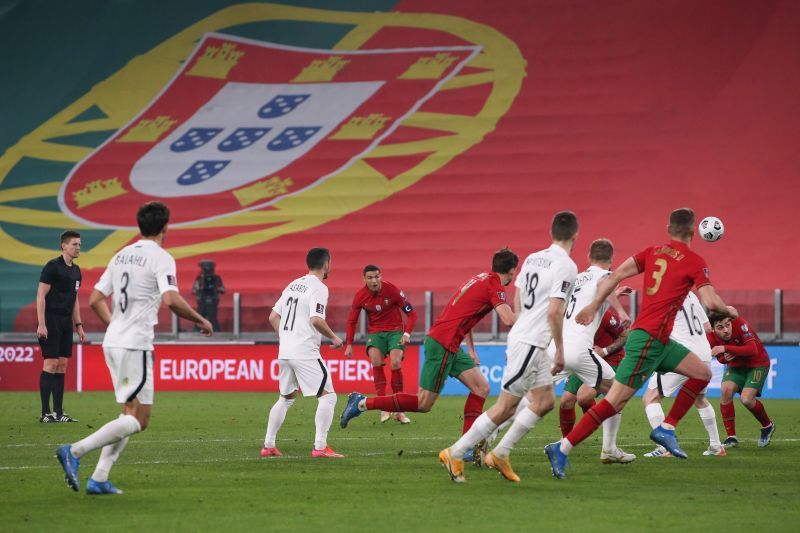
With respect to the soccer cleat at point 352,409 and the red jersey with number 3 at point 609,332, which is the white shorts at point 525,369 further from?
the red jersey with number 3 at point 609,332

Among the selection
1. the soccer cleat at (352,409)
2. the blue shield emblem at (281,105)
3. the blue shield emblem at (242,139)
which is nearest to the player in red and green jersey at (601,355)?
the soccer cleat at (352,409)

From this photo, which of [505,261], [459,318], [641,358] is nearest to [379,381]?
[459,318]

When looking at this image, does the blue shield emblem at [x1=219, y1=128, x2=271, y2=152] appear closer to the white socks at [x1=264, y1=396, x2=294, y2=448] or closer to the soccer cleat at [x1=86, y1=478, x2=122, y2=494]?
the white socks at [x1=264, y1=396, x2=294, y2=448]

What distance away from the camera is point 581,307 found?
11773 mm

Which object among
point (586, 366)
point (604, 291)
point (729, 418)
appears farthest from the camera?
point (729, 418)

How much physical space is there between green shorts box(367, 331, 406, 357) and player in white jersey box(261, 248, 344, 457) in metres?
6.06

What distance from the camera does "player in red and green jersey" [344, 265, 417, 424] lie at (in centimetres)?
1811

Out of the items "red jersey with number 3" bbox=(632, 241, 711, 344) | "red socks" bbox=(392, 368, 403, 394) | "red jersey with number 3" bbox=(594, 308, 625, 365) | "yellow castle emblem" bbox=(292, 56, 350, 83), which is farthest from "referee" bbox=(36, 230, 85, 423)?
"yellow castle emblem" bbox=(292, 56, 350, 83)

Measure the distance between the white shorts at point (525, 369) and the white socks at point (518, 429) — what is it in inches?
6.8

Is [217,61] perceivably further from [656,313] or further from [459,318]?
[656,313]

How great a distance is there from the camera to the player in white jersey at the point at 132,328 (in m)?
8.72

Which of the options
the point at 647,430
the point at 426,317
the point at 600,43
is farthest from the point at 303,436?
the point at 600,43

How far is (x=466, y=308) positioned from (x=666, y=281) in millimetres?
1842

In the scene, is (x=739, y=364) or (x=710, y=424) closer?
(x=710, y=424)
